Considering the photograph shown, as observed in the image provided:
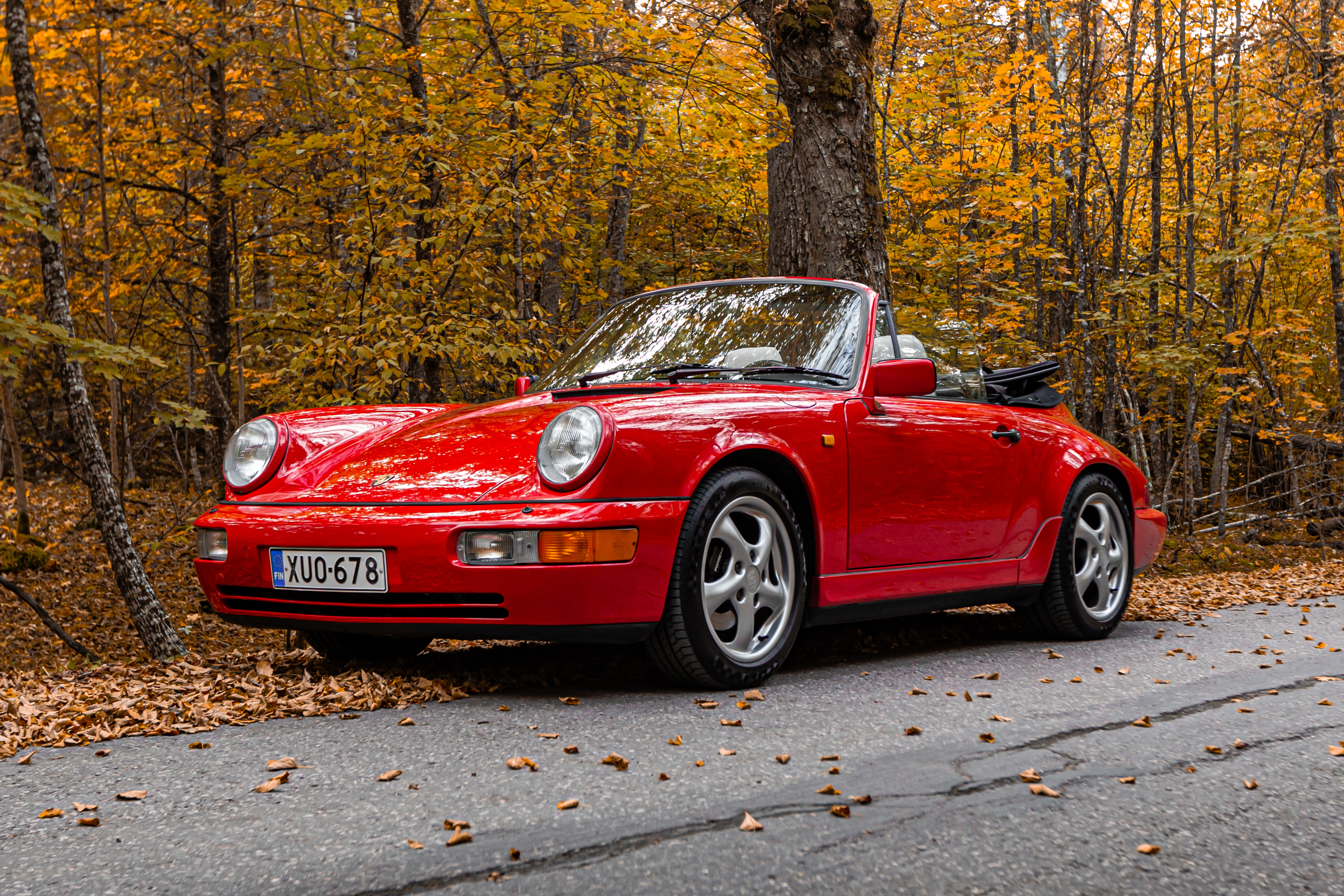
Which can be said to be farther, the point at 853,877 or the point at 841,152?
the point at 841,152

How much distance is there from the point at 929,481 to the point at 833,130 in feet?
11.5

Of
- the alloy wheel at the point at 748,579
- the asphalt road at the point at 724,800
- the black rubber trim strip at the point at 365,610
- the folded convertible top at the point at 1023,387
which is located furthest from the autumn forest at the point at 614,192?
the asphalt road at the point at 724,800

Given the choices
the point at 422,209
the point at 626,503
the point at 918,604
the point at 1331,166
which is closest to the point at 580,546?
the point at 626,503

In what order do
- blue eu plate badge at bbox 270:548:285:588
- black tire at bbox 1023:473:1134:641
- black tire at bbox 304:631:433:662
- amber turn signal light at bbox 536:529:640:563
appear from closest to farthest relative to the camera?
amber turn signal light at bbox 536:529:640:563 < blue eu plate badge at bbox 270:548:285:588 < black tire at bbox 304:631:433:662 < black tire at bbox 1023:473:1134:641

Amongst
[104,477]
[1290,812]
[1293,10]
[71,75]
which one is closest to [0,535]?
[71,75]

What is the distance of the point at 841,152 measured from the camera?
764 cm

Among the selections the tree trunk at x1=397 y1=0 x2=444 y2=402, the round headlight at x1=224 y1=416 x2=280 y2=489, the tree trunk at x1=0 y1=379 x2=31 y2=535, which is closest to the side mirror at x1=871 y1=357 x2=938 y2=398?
the round headlight at x1=224 y1=416 x2=280 y2=489

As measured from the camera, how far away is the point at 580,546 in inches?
143

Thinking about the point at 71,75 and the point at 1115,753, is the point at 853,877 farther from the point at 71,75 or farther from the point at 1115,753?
the point at 71,75

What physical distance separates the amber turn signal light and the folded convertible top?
2.71m

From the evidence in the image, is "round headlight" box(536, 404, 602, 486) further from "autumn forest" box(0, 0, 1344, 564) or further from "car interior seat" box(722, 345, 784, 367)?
"autumn forest" box(0, 0, 1344, 564)

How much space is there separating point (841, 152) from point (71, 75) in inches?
357

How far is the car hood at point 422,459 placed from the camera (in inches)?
153

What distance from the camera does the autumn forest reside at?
29.0 feet
